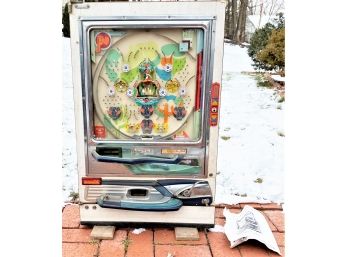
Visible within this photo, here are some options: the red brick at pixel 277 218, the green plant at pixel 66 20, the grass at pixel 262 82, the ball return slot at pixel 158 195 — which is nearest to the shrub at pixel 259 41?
the grass at pixel 262 82

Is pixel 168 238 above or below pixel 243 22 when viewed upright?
below

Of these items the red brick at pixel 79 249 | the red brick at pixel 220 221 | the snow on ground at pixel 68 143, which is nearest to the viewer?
the red brick at pixel 79 249

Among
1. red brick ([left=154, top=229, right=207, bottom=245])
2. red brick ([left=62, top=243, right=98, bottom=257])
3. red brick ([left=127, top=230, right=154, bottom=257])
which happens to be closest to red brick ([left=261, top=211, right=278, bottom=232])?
red brick ([left=154, top=229, right=207, bottom=245])

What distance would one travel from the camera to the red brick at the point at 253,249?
229cm

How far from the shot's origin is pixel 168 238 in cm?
244

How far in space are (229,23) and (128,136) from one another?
2.01 metres

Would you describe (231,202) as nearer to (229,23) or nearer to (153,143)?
(153,143)

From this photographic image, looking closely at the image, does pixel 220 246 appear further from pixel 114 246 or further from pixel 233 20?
pixel 233 20

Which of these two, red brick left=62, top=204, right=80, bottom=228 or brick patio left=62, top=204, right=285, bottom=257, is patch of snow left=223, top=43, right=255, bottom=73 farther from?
red brick left=62, top=204, right=80, bottom=228

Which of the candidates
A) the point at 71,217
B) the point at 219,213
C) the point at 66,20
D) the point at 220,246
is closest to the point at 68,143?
the point at 71,217

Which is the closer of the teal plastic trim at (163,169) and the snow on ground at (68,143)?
the teal plastic trim at (163,169)

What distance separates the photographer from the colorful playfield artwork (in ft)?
7.25

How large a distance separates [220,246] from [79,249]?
92 centimetres

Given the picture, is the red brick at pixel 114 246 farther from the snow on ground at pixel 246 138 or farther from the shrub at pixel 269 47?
the shrub at pixel 269 47
